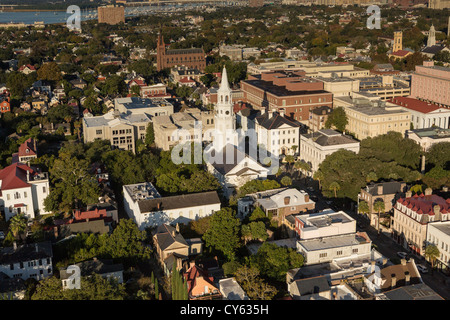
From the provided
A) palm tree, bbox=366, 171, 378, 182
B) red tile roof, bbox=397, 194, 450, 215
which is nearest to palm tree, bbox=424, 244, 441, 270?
red tile roof, bbox=397, 194, 450, 215

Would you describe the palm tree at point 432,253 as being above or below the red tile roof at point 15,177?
below

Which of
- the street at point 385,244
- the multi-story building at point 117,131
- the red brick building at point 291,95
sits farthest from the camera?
the red brick building at point 291,95

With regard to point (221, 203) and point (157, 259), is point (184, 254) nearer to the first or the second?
point (157, 259)

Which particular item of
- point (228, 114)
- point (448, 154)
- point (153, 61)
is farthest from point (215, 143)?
point (153, 61)

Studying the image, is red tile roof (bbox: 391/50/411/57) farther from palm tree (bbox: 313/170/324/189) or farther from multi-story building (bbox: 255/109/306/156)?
palm tree (bbox: 313/170/324/189)

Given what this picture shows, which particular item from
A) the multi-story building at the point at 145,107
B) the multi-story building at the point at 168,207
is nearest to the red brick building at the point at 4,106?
the multi-story building at the point at 145,107

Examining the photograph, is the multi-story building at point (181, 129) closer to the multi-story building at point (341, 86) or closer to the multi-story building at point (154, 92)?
the multi-story building at point (341, 86)

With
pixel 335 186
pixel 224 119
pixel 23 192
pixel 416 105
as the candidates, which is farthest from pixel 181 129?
pixel 416 105
